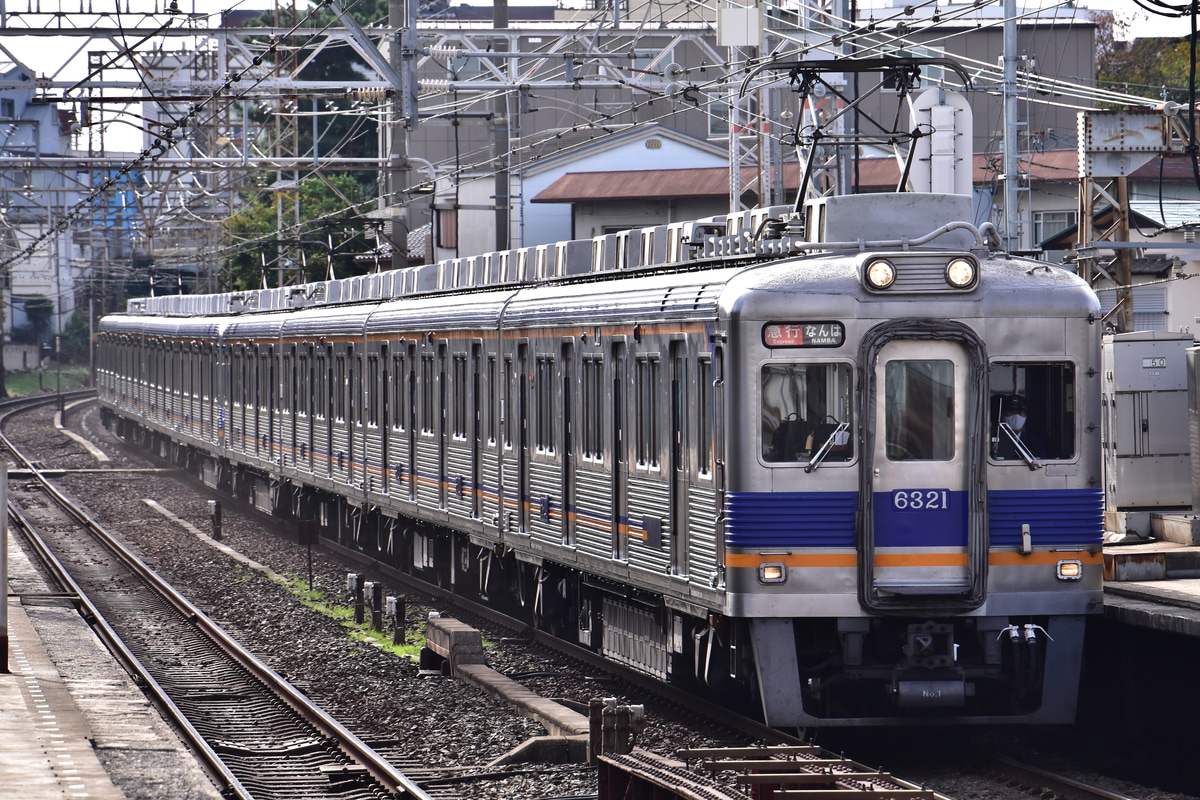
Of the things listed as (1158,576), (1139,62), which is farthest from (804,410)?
(1139,62)

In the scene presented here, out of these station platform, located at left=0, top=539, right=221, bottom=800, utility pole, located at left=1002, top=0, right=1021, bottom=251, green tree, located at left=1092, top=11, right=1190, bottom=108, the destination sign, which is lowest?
station platform, located at left=0, top=539, right=221, bottom=800

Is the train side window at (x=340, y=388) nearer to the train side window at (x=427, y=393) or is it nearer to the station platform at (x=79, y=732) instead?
the train side window at (x=427, y=393)

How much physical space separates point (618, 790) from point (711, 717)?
2.84 m

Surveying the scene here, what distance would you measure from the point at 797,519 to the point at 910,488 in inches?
25.0

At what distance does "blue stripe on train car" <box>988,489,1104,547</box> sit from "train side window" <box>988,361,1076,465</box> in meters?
0.23

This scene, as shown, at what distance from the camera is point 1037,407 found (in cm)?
1004

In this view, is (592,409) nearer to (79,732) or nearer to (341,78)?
(79,732)

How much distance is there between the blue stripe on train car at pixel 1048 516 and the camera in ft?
32.3

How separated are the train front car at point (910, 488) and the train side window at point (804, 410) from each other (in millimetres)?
11

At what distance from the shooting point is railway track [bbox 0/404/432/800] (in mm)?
10289

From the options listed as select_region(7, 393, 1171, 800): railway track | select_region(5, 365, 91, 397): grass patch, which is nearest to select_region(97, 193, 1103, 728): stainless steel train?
select_region(7, 393, 1171, 800): railway track

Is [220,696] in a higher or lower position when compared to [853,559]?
lower

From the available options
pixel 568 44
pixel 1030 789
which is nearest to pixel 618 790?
pixel 1030 789

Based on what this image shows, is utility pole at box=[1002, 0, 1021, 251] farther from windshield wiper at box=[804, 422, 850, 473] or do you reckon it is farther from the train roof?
windshield wiper at box=[804, 422, 850, 473]
